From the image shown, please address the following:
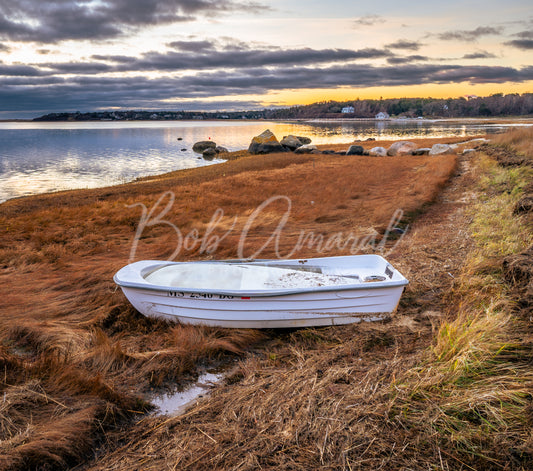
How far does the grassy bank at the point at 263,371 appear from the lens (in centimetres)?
322

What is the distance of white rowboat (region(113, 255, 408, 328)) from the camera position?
554 centimetres

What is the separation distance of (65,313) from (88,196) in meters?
14.2

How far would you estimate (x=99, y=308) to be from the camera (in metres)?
6.78

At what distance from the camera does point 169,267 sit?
657 centimetres

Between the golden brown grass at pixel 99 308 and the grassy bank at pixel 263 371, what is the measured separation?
Result: 28mm

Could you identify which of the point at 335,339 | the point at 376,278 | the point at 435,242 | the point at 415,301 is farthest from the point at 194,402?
the point at 435,242

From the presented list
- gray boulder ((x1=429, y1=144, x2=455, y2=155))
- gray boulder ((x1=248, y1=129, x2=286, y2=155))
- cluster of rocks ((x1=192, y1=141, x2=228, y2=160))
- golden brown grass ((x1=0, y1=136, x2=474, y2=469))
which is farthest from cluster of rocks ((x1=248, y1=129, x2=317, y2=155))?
golden brown grass ((x1=0, y1=136, x2=474, y2=469))

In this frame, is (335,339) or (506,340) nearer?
(506,340)

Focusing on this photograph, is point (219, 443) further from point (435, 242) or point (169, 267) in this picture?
point (435, 242)

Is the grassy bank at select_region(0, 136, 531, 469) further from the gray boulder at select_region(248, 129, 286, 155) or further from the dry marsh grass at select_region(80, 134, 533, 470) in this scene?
the gray boulder at select_region(248, 129, 286, 155)

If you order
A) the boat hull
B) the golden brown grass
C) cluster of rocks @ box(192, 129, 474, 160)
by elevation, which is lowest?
the golden brown grass

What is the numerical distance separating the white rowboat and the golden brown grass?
1.02 feet

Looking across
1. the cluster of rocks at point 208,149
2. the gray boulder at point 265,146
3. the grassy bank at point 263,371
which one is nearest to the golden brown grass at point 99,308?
the grassy bank at point 263,371

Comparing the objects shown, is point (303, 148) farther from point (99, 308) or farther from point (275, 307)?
point (275, 307)
